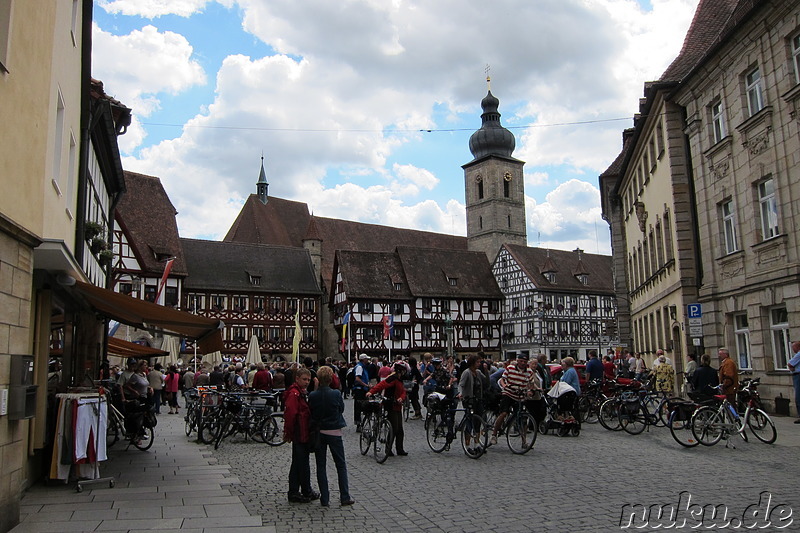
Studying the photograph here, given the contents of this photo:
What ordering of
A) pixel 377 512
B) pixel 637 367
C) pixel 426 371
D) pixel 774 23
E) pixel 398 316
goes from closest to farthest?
pixel 377 512
pixel 774 23
pixel 426 371
pixel 637 367
pixel 398 316

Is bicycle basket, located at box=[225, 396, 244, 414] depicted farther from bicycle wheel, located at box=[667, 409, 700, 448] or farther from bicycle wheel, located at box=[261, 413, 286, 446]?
bicycle wheel, located at box=[667, 409, 700, 448]

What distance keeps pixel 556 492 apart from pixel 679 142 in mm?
16242

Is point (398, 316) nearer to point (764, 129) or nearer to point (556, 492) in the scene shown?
point (764, 129)

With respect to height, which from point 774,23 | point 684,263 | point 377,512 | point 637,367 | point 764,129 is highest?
point 774,23

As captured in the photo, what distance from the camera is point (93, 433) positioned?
9781 millimetres

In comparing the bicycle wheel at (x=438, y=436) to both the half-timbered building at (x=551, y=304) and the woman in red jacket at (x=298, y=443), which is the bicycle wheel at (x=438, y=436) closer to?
the woman in red jacket at (x=298, y=443)

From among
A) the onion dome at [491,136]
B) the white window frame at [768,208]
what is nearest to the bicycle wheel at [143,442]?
the white window frame at [768,208]

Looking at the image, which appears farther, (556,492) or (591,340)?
(591,340)

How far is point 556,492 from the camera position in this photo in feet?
28.8

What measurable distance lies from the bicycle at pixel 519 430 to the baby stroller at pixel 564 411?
2.36 meters

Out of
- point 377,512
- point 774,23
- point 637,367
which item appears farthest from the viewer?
point 637,367

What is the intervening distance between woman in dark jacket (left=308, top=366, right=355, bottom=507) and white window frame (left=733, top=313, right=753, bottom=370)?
45.3 ft

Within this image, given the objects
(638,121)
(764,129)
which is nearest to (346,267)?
(638,121)

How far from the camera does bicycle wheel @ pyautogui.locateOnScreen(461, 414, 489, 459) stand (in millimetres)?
11984
